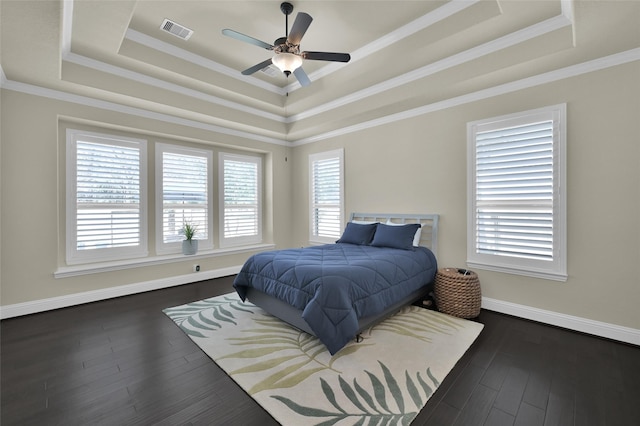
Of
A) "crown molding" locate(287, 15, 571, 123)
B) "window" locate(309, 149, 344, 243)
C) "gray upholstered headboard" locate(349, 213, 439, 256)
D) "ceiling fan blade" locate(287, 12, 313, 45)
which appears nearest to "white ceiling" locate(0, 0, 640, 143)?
"crown molding" locate(287, 15, 571, 123)

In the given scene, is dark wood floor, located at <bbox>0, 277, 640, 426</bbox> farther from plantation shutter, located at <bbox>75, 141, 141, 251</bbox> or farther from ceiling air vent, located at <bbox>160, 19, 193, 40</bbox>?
ceiling air vent, located at <bbox>160, 19, 193, 40</bbox>

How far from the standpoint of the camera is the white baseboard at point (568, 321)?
2.56 m

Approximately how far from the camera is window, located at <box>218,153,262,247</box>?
5.20 metres

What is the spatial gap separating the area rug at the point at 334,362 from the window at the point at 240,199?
2186mm

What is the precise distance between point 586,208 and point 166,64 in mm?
5089

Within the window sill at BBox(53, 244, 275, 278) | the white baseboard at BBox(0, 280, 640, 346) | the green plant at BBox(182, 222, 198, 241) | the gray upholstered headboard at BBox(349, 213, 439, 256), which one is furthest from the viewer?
the green plant at BBox(182, 222, 198, 241)

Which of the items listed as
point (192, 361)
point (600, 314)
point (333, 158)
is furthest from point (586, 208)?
point (192, 361)

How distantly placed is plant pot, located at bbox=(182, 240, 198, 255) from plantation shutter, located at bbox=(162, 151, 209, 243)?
222 mm

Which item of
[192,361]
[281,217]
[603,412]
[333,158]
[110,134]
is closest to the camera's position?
[603,412]

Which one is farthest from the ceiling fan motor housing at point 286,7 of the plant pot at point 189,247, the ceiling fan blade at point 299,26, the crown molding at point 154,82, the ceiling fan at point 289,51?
the plant pot at point 189,247

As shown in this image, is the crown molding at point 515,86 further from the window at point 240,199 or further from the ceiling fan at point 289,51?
the window at point 240,199

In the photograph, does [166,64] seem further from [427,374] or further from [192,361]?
[427,374]

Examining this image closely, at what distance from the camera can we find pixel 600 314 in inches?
107

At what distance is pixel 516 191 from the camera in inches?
124
